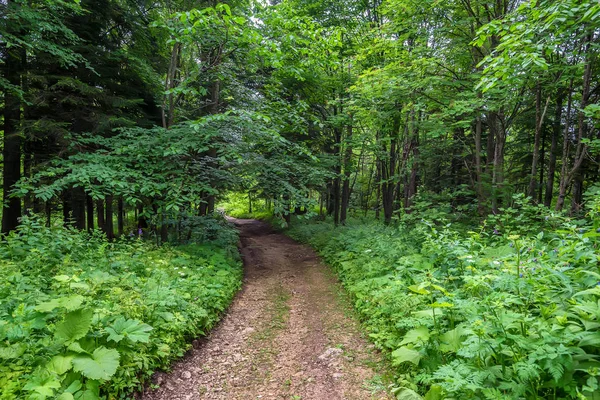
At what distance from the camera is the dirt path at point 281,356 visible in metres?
3.88

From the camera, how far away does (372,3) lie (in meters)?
15.1

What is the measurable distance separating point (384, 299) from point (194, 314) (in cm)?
354

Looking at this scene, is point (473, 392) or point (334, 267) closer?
point (473, 392)

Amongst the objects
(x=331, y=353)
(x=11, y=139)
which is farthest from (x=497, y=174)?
(x=11, y=139)

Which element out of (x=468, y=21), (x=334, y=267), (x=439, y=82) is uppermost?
(x=468, y=21)

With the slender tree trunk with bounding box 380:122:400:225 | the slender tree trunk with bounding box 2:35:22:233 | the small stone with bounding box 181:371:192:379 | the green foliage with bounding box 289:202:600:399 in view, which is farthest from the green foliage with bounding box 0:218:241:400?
the slender tree trunk with bounding box 380:122:400:225

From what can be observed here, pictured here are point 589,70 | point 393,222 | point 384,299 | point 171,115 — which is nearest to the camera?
point 384,299

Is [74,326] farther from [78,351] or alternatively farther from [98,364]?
[98,364]

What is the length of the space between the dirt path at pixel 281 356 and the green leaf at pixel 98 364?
954mm

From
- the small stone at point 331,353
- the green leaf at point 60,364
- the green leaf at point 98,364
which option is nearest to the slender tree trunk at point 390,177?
the small stone at point 331,353

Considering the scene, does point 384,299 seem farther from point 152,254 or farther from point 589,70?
point 589,70

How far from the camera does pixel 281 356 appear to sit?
190 inches

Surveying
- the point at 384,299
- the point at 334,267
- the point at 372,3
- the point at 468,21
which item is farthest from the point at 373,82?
the point at 372,3

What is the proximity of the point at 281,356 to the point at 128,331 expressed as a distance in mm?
2432
